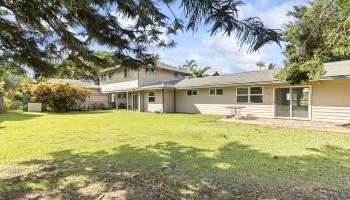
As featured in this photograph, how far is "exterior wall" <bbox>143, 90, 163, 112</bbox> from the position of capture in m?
22.9

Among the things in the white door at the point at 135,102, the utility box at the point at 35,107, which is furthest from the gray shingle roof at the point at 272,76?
the utility box at the point at 35,107

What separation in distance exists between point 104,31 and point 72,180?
9.93 ft

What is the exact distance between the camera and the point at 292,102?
48.3 ft

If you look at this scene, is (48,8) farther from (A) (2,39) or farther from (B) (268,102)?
(B) (268,102)

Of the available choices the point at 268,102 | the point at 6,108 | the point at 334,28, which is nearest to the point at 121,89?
the point at 6,108

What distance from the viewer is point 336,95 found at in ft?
42.4

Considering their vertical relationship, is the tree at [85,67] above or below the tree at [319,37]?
below

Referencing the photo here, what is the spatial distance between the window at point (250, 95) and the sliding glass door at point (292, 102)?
1.20 metres

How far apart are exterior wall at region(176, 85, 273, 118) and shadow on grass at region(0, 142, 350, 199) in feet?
30.7

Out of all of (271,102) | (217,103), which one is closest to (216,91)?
(217,103)

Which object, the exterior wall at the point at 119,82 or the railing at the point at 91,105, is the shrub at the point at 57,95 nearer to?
the railing at the point at 91,105

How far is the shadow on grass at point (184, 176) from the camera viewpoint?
403cm

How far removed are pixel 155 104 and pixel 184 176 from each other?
1895 centimetres

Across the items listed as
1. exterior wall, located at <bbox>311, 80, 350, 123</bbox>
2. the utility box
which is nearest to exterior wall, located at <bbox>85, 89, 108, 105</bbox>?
the utility box
